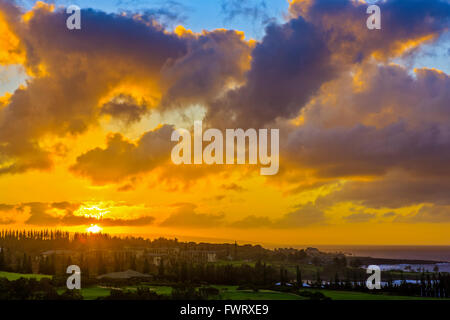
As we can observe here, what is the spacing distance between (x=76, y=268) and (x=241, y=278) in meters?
43.5

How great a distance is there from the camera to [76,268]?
413 ft
